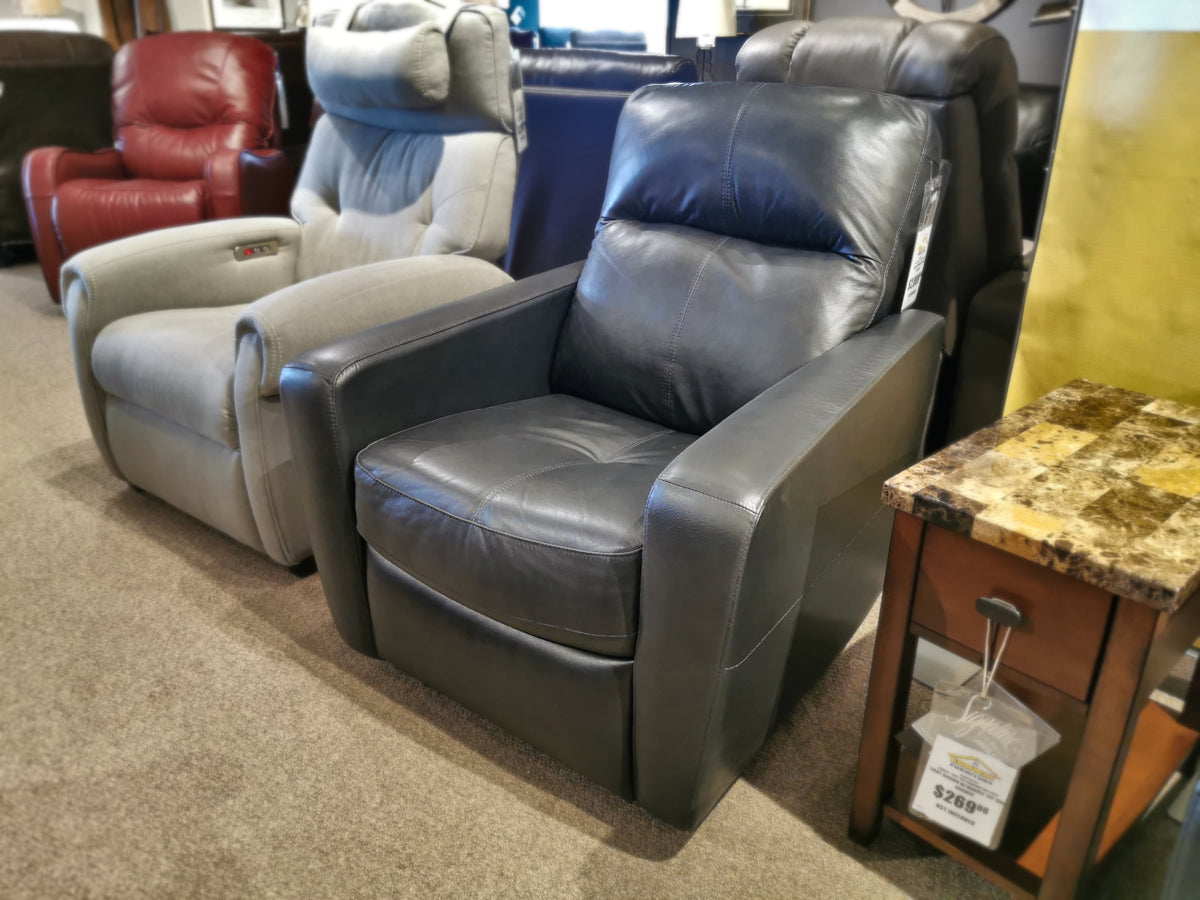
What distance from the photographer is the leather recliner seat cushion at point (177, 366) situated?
5.63 ft

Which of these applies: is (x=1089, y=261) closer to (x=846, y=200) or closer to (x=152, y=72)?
(x=846, y=200)

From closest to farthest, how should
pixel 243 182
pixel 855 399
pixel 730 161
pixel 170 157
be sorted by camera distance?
pixel 855 399
pixel 730 161
pixel 243 182
pixel 170 157

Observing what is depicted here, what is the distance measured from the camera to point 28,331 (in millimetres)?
3311

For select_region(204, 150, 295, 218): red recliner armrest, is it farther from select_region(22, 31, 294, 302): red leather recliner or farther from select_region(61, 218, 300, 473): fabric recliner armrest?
select_region(61, 218, 300, 473): fabric recliner armrest

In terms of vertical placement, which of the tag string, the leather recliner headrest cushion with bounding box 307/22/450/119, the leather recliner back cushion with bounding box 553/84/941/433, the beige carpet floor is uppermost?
the leather recliner headrest cushion with bounding box 307/22/450/119

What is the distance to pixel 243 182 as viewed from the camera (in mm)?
3199

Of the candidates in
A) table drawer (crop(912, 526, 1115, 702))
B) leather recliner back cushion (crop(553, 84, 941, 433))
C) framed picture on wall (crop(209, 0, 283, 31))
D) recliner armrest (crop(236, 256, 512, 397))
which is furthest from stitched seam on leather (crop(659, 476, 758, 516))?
framed picture on wall (crop(209, 0, 283, 31))

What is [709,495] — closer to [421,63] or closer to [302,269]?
[421,63]

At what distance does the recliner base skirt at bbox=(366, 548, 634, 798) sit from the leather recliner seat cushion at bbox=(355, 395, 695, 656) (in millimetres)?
36

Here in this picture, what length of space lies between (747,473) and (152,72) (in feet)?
11.6

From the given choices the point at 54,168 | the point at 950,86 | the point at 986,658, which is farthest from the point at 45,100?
the point at 986,658

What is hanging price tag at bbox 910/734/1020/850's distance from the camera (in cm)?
101

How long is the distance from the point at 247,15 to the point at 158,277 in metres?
3.66

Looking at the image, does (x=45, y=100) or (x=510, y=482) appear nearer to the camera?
(x=510, y=482)
